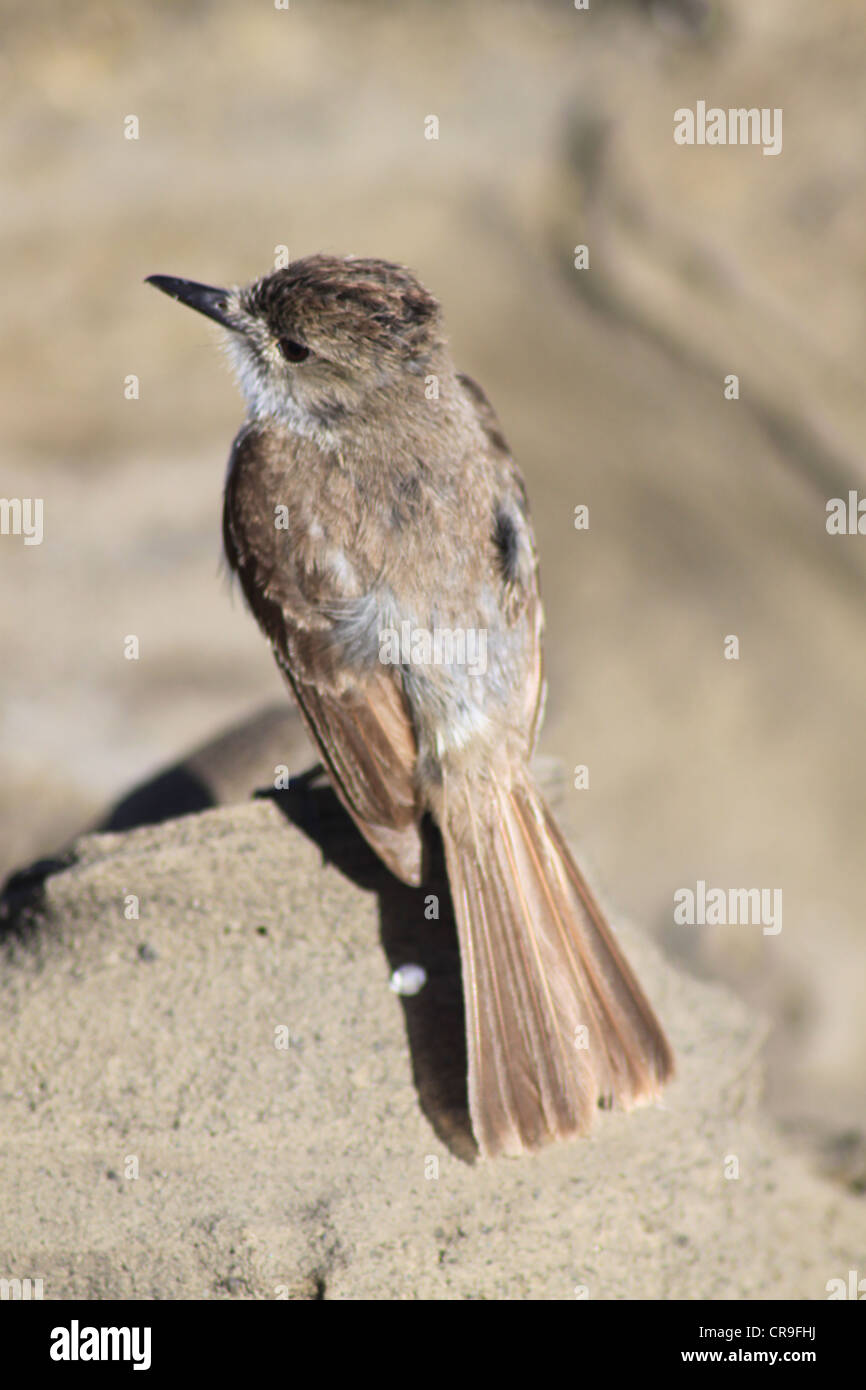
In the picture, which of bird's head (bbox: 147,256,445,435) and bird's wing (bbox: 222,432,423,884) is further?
bird's head (bbox: 147,256,445,435)

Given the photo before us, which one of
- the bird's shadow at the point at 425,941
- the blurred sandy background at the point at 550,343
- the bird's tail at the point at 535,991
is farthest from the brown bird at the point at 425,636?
the blurred sandy background at the point at 550,343

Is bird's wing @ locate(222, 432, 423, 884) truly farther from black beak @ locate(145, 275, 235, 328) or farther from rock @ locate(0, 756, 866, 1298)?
black beak @ locate(145, 275, 235, 328)

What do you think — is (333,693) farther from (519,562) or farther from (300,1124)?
(300,1124)

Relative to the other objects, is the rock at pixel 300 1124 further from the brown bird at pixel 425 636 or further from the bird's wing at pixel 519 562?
the bird's wing at pixel 519 562

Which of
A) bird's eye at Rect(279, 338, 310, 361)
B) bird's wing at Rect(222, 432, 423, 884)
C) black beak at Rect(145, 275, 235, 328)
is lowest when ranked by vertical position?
bird's wing at Rect(222, 432, 423, 884)

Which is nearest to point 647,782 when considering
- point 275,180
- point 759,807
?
point 759,807

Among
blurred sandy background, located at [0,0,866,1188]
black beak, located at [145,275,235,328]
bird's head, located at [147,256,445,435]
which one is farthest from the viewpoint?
blurred sandy background, located at [0,0,866,1188]

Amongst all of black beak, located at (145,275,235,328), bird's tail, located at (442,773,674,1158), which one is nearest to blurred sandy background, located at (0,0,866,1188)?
black beak, located at (145,275,235,328)
